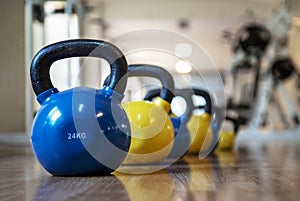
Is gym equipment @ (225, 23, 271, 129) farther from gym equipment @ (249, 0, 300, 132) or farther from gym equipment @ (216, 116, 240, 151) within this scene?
gym equipment @ (216, 116, 240, 151)

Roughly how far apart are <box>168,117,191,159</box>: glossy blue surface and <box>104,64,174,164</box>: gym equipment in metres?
0.15

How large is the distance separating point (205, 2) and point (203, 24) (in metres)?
0.92

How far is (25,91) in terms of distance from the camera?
6.84 ft

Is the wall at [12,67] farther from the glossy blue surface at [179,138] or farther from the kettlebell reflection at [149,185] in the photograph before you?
the kettlebell reflection at [149,185]

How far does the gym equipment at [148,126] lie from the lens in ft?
2.95

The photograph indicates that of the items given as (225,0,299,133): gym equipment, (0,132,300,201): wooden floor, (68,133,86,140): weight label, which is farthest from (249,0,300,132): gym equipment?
(68,133,86,140): weight label

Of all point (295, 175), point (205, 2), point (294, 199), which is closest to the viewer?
point (294, 199)

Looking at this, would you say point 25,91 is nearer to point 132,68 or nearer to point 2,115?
point 2,115

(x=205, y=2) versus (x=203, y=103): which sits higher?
(x=205, y=2)

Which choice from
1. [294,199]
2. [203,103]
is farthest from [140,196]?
[203,103]

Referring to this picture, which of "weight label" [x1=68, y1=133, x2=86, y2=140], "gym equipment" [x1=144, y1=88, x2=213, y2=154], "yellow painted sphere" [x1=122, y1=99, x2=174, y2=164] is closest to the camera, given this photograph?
"weight label" [x1=68, y1=133, x2=86, y2=140]

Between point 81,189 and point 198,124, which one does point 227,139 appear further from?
point 81,189

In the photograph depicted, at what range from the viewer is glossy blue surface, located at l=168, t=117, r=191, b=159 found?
1133 mm

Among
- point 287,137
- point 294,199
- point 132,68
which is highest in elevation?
point 132,68
